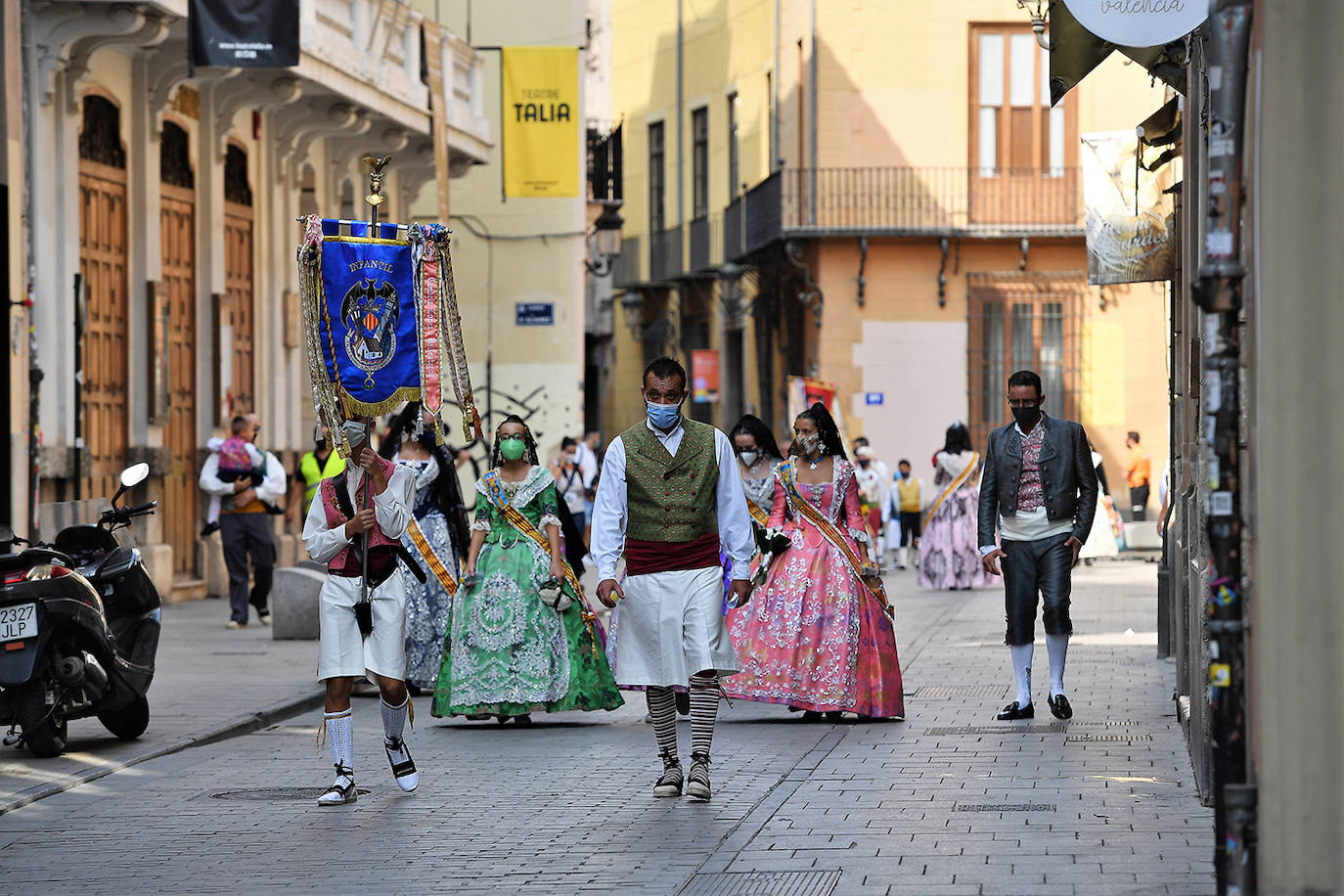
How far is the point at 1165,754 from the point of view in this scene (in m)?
10.5

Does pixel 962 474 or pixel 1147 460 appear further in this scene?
pixel 1147 460

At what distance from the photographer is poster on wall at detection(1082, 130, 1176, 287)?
571 inches

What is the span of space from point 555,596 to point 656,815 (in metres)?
3.33

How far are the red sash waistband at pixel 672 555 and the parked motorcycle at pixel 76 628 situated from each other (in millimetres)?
2731

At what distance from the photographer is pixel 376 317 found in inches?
388

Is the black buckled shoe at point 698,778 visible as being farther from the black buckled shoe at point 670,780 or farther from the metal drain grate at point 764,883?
the metal drain grate at point 764,883

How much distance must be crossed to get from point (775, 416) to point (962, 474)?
16256 millimetres

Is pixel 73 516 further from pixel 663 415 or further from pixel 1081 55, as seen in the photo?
pixel 1081 55

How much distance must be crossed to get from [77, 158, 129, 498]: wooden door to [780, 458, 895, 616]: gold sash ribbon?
29.9ft

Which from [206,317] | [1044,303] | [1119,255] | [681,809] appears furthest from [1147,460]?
[681,809]

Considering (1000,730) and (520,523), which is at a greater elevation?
(520,523)

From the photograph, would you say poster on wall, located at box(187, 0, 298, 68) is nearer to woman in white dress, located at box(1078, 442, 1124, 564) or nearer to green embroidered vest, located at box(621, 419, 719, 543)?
green embroidered vest, located at box(621, 419, 719, 543)

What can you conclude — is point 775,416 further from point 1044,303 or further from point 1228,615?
point 1228,615

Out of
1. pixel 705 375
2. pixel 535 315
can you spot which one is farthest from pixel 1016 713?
pixel 705 375
